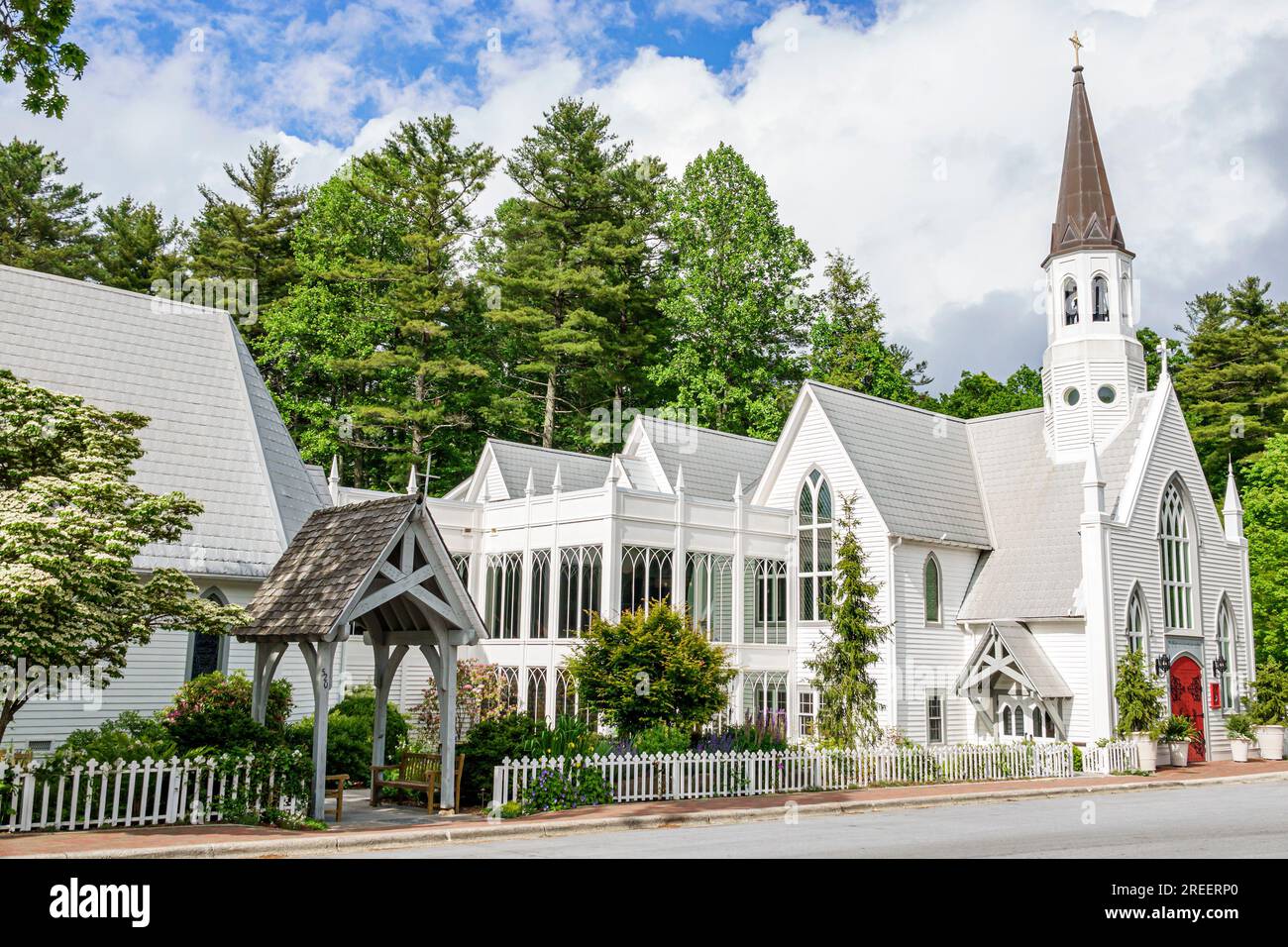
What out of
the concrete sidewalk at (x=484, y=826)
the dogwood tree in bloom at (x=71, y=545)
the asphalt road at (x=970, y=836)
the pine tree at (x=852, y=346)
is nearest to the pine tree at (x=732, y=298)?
the pine tree at (x=852, y=346)

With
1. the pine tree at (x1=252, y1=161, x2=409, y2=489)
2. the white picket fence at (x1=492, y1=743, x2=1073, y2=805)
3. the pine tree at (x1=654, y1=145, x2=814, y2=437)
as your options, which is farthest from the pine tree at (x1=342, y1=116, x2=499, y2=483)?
the white picket fence at (x1=492, y1=743, x2=1073, y2=805)

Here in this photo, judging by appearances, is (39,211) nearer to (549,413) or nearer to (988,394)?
(549,413)

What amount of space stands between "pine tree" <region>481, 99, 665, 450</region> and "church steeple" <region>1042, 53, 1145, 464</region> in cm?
2106

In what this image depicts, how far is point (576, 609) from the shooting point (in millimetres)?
30391

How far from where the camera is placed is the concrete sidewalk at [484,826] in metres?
13.5

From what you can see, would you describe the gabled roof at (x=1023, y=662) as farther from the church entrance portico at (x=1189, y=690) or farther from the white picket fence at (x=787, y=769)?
the church entrance portico at (x=1189, y=690)

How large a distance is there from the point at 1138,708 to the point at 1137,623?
3.69m

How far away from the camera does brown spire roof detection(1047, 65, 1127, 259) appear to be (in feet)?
123

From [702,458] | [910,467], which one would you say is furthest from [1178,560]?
[702,458]

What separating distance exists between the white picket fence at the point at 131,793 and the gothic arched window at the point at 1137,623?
24681 mm

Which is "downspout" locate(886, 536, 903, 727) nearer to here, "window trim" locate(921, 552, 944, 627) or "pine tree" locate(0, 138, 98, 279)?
"window trim" locate(921, 552, 944, 627)
